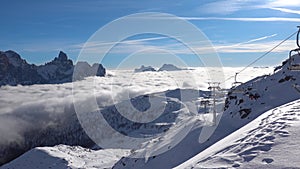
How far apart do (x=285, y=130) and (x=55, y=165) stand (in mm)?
119932

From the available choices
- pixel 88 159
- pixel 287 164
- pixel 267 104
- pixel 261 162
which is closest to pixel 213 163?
pixel 261 162

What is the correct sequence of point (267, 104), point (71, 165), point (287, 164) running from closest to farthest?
point (287, 164) → point (267, 104) → point (71, 165)

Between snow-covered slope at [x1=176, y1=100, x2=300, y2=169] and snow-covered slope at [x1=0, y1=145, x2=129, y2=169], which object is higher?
snow-covered slope at [x1=176, y1=100, x2=300, y2=169]

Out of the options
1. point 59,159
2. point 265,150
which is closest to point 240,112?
point 265,150

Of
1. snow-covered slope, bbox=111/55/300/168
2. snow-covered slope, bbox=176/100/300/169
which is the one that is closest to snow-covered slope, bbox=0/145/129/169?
snow-covered slope, bbox=111/55/300/168

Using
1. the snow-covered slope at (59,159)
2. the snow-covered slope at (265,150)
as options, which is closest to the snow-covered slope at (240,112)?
the snow-covered slope at (265,150)

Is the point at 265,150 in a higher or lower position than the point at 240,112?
higher

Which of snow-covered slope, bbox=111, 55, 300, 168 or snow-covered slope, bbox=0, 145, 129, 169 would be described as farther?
snow-covered slope, bbox=0, 145, 129, 169

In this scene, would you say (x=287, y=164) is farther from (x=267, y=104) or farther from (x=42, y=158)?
(x=42, y=158)

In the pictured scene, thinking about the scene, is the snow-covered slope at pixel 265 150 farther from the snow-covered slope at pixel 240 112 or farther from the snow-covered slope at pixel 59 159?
the snow-covered slope at pixel 59 159

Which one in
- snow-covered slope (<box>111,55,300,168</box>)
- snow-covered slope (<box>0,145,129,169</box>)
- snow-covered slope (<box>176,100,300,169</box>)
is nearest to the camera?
snow-covered slope (<box>176,100,300,169</box>)

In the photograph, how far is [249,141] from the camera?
15.9m

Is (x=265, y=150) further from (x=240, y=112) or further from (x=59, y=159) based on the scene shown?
(x=59, y=159)

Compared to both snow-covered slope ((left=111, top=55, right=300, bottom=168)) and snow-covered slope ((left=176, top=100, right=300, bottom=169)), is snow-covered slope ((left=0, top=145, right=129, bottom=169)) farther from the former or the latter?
snow-covered slope ((left=176, top=100, right=300, bottom=169))
